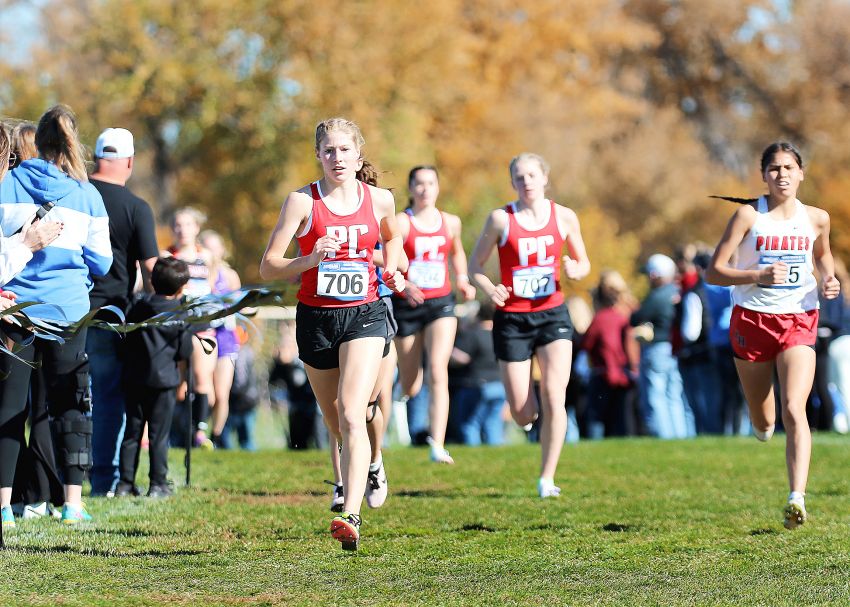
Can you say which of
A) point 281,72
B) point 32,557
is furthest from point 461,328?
point 281,72

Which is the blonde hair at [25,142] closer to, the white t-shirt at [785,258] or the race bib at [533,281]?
the race bib at [533,281]

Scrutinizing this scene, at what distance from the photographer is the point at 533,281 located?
9.82 m

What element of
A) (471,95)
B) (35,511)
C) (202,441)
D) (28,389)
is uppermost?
(471,95)

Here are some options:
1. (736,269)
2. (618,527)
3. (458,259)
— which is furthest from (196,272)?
(736,269)

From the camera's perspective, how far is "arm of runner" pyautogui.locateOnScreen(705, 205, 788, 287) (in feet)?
26.4

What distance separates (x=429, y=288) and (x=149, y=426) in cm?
266

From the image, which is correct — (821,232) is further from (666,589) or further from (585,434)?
(585,434)

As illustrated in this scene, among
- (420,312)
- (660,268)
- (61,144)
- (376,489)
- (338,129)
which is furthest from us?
(660,268)

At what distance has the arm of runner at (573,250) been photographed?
9.48m

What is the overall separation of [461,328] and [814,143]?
36.5 metres

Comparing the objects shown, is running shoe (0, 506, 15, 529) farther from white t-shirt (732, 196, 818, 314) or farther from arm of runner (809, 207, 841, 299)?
arm of runner (809, 207, 841, 299)

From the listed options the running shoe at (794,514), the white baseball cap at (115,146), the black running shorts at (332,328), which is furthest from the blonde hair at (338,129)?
the running shoe at (794,514)

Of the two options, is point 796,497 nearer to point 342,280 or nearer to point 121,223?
point 342,280

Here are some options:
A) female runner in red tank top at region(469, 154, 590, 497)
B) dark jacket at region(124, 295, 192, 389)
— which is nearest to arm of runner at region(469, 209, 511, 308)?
female runner in red tank top at region(469, 154, 590, 497)
